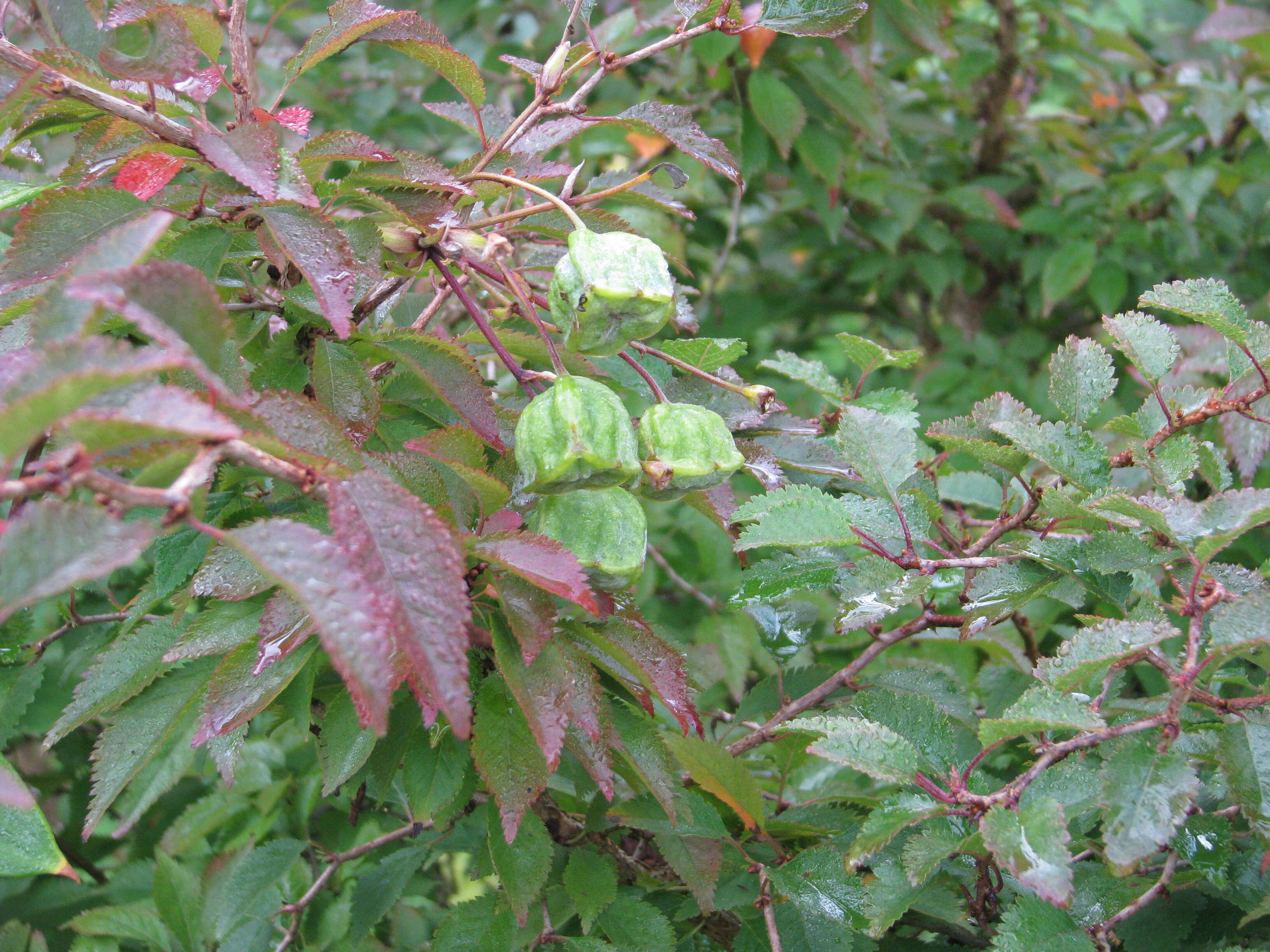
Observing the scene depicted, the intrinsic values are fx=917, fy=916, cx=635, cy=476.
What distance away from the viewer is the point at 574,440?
633mm

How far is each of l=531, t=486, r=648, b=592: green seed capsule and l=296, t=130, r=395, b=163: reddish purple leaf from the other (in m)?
0.31

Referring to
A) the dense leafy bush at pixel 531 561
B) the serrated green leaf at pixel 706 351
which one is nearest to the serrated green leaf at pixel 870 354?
the dense leafy bush at pixel 531 561

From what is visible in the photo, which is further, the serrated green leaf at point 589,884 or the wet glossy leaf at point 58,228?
the serrated green leaf at point 589,884

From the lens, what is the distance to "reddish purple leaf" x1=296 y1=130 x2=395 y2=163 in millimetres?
727

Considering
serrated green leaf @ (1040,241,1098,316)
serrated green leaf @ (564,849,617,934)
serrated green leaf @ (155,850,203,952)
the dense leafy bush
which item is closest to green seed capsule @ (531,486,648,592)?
the dense leafy bush

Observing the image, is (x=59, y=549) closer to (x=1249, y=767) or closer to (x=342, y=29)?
(x=342, y=29)

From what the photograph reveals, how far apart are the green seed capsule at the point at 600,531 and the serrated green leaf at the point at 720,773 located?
9.0 inches

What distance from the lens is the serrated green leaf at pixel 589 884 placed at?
82 centimetres

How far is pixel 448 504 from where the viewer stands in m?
0.68

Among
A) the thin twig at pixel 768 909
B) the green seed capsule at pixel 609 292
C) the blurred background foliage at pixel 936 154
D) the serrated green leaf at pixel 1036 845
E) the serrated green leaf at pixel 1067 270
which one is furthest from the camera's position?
the serrated green leaf at pixel 1067 270

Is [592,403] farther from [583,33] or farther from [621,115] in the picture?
[583,33]

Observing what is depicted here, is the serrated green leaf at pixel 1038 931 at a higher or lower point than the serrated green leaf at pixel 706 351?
lower

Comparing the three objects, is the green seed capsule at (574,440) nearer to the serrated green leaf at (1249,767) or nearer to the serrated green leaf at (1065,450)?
the serrated green leaf at (1065,450)

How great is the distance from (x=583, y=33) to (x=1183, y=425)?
153cm
